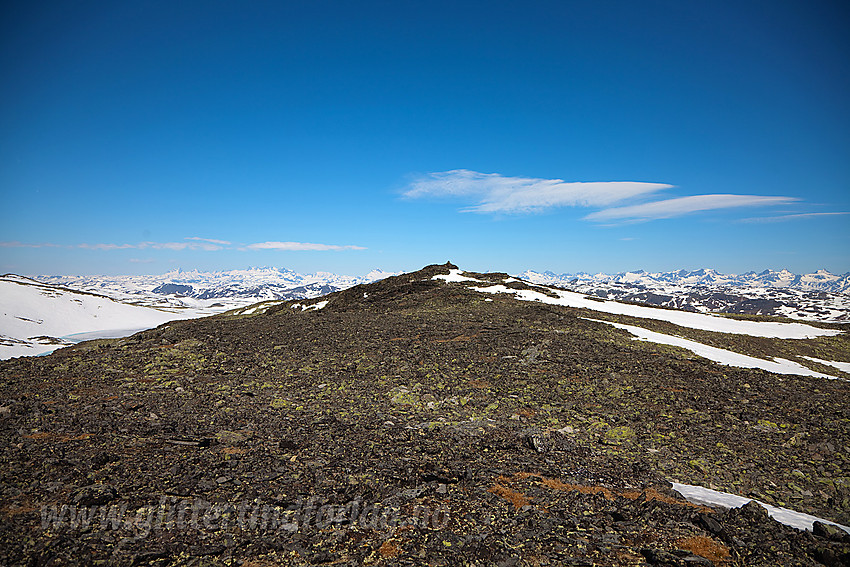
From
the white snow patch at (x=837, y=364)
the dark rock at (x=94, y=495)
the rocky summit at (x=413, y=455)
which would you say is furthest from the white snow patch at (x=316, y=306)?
the white snow patch at (x=837, y=364)

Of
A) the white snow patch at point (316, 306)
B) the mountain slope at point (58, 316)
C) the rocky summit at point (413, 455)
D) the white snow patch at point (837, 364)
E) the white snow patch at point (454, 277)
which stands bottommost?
the mountain slope at point (58, 316)

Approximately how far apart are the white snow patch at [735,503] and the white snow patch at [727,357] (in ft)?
40.0

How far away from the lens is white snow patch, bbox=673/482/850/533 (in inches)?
323

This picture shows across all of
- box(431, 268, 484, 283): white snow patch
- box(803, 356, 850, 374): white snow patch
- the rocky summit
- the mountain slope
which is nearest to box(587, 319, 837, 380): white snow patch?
the rocky summit

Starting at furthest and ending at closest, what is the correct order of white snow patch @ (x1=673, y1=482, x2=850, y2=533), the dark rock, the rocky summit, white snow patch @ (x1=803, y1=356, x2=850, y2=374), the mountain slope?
the mountain slope → white snow patch @ (x1=803, y1=356, x2=850, y2=374) → white snow patch @ (x1=673, y1=482, x2=850, y2=533) → the dark rock → the rocky summit

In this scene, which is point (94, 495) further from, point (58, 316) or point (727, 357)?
point (58, 316)

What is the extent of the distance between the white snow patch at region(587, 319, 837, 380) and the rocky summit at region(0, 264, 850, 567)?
1.54m

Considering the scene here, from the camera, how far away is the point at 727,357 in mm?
20891

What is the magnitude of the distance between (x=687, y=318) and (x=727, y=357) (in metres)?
15.4

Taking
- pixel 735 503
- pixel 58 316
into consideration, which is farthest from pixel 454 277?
pixel 58 316

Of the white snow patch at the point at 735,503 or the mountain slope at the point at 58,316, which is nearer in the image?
the white snow patch at the point at 735,503

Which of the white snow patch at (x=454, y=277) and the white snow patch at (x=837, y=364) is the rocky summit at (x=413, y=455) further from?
the white snow patch at (x=454, y=277)

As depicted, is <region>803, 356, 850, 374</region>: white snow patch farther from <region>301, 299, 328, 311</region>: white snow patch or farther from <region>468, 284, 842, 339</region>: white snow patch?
<region>301, 299, 328, 311</region>: white snow patch

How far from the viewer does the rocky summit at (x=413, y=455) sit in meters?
6.95
